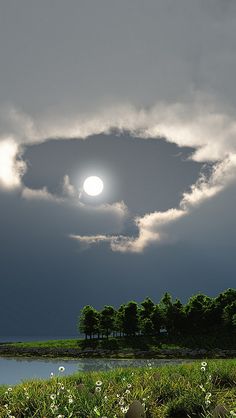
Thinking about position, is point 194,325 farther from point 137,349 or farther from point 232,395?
point 232,395

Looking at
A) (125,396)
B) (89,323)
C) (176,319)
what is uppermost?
(89,323)

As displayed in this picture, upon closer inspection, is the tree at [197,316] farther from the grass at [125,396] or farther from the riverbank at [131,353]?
the grass at [125,396]

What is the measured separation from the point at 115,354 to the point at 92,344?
1610 cm

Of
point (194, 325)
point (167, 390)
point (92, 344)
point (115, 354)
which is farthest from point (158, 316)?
point (167, 390)

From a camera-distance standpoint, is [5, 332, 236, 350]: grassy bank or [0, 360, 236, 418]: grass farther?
[5, 332, 236, 350]: grassy bank

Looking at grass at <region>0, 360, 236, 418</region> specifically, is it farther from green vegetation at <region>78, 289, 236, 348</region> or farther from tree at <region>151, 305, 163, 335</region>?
tree at <region>151, 305, 163, 335</region>

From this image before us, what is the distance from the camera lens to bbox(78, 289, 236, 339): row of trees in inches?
3720

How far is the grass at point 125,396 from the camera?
8.97m

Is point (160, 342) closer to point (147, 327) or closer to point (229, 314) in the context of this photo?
point (147, 327)

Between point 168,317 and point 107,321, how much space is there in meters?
13.0

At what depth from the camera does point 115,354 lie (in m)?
79.9

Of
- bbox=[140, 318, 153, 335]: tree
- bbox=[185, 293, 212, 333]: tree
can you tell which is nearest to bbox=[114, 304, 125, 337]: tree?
bbox=[140, 318, 153, 335]: tree

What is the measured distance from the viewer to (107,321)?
337 ft

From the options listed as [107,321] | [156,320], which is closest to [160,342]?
[156,320]
